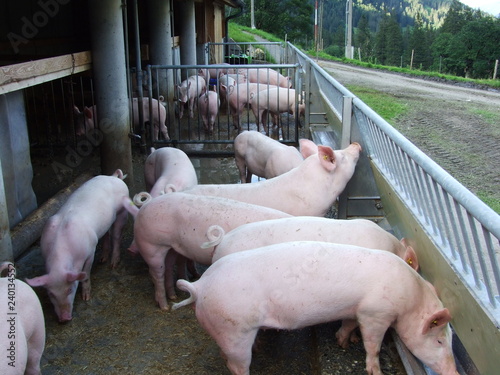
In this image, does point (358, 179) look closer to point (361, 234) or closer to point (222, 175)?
point (361, 234)

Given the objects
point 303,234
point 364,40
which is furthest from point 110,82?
point 364,40

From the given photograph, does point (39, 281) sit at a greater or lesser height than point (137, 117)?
lesser

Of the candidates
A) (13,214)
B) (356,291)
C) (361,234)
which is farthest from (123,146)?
(356,291)

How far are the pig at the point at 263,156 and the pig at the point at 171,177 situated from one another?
95cm

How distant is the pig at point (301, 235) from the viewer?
11.0 feet

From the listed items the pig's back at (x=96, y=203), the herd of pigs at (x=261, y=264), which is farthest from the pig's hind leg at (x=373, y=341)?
the pig's back at (x=96, y=203)

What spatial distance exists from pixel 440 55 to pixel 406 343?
45.1 metres

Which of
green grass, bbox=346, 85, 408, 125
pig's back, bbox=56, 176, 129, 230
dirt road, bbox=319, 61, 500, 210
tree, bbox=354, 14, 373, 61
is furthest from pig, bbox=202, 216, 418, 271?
tree, bbox=354, 14, 373, 61

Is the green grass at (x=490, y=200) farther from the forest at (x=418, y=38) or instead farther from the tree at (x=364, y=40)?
the tree at (x=364, y=40)

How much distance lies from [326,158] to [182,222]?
1222 millimetres

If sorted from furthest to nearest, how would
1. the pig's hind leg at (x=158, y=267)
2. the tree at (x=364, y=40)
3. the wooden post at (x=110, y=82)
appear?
the tree at (x=364, y=40) < the wooden post at (x=110, y=82) < the pig's hind leg at (x=158, y=267)

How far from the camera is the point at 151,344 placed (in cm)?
369

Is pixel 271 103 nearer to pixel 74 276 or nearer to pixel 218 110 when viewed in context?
pixel 218 110

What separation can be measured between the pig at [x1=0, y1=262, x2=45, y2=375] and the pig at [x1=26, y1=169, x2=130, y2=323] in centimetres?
65
